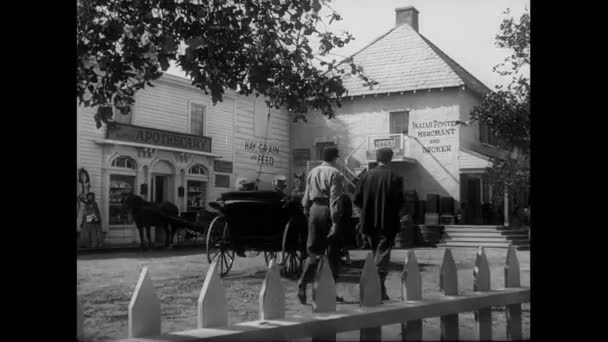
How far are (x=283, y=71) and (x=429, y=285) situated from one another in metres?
2.08

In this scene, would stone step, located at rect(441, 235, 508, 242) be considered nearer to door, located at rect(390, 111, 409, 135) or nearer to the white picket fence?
the white picket fence

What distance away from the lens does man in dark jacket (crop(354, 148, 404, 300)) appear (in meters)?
3.21

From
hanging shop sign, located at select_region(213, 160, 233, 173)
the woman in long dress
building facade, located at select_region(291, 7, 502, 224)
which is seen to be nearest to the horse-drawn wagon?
the woman in long dress

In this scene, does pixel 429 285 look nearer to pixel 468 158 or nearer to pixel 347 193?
pixel 347 193

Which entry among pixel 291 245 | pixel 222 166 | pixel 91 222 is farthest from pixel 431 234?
pixel 291 245

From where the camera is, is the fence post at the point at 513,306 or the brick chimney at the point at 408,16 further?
the fence post at the point at 513,306

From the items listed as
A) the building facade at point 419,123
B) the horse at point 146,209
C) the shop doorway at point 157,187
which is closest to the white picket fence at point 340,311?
the building facade at point 419,123

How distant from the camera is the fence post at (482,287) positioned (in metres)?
2.04

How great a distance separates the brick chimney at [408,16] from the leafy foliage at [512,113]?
262mm

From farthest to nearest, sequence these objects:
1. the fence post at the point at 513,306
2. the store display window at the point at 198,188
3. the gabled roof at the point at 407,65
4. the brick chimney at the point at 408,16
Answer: the store display window at the point at 198,188 < the gabled roof at the point at 407,65 < the fence post at the point at 513,306 < the brick chimney at the point at 408,16

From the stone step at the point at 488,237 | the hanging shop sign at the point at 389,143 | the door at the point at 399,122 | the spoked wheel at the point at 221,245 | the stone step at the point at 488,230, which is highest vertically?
the door at the point at 399,122

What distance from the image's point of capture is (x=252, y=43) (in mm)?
3037

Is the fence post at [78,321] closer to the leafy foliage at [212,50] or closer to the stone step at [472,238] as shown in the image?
the stone step at [472,238]
